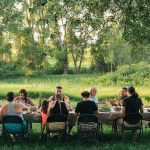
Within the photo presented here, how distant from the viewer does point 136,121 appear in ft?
36.9

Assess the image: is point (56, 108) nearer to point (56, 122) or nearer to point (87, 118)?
point (56, 122)

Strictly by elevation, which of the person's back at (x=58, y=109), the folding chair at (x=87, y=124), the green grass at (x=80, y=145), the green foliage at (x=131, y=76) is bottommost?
the green grass at (x=80, y=145)

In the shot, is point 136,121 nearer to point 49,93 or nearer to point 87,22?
point 87,22

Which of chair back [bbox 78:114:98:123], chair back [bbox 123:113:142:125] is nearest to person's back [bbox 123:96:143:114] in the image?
chair back [bbox 123:113:142:125]

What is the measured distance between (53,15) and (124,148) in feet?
12.0

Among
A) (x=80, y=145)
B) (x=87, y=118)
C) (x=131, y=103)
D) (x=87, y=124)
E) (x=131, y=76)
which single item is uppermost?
(x=131, y=76)

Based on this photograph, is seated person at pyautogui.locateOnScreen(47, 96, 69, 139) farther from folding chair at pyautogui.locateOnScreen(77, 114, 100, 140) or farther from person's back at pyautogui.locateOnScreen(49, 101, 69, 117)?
folding chair at pyautogui.locateOnScreen(77, 114, 100, 140)

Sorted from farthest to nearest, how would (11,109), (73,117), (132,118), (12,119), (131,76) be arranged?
1. (131,76)
2. (73,117)
3. (132,118)
4. (11,109)
5. (12,119)

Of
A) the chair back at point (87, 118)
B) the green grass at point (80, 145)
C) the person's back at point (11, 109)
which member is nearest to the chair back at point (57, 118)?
the chair back at point (87, 118)

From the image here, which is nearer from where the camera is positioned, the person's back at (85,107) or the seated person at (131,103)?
the person's back at (85,107)

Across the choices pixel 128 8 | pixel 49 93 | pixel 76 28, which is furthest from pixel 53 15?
pixel 49 93

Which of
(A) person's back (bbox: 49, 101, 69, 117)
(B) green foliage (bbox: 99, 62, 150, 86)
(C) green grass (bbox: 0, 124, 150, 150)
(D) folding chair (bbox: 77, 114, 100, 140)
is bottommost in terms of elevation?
(C) green grass (bbox: 0, 124, 150, 150)

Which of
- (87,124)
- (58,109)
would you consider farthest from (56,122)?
(87,124)

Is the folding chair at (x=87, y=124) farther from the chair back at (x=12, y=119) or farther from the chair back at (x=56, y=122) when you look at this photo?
the chair back at (x=12, y=119)
